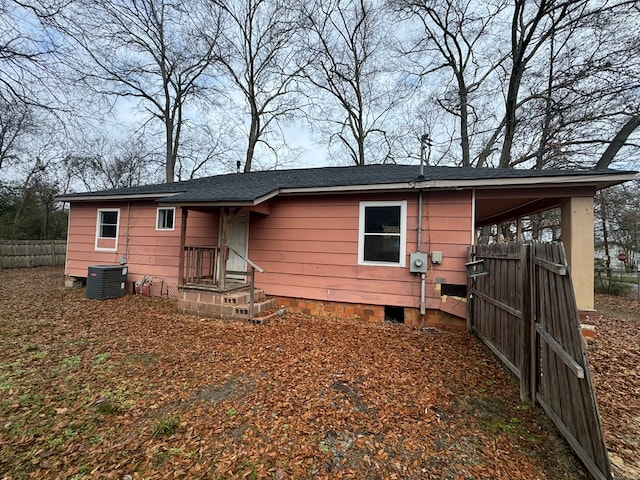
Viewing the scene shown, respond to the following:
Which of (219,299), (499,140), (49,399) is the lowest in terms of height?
(49,399)

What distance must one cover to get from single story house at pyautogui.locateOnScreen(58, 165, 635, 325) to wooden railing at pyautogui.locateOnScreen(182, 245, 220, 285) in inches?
1.2

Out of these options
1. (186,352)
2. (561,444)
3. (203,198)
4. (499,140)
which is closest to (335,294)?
(186,352)

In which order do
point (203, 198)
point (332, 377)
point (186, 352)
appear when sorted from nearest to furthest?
point (332, 377)
point (186, 352)
point (203, 198)

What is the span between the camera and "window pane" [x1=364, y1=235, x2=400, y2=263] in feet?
18.3

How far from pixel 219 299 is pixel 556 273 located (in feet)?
17.7

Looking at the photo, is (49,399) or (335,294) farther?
(335,294)

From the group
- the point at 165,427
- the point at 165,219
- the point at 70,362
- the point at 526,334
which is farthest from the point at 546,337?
the point at 165,219

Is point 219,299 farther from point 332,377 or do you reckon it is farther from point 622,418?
point 622,418

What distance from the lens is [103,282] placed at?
23.2 ft

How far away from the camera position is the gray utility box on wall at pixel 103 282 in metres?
7.07

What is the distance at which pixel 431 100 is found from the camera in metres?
13.7

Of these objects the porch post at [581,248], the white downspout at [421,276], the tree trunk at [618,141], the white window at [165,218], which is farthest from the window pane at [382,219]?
the tree trunk at [618,141]

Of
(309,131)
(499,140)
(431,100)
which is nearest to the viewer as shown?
(499,140)

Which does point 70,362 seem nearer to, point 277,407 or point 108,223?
point 277,407
